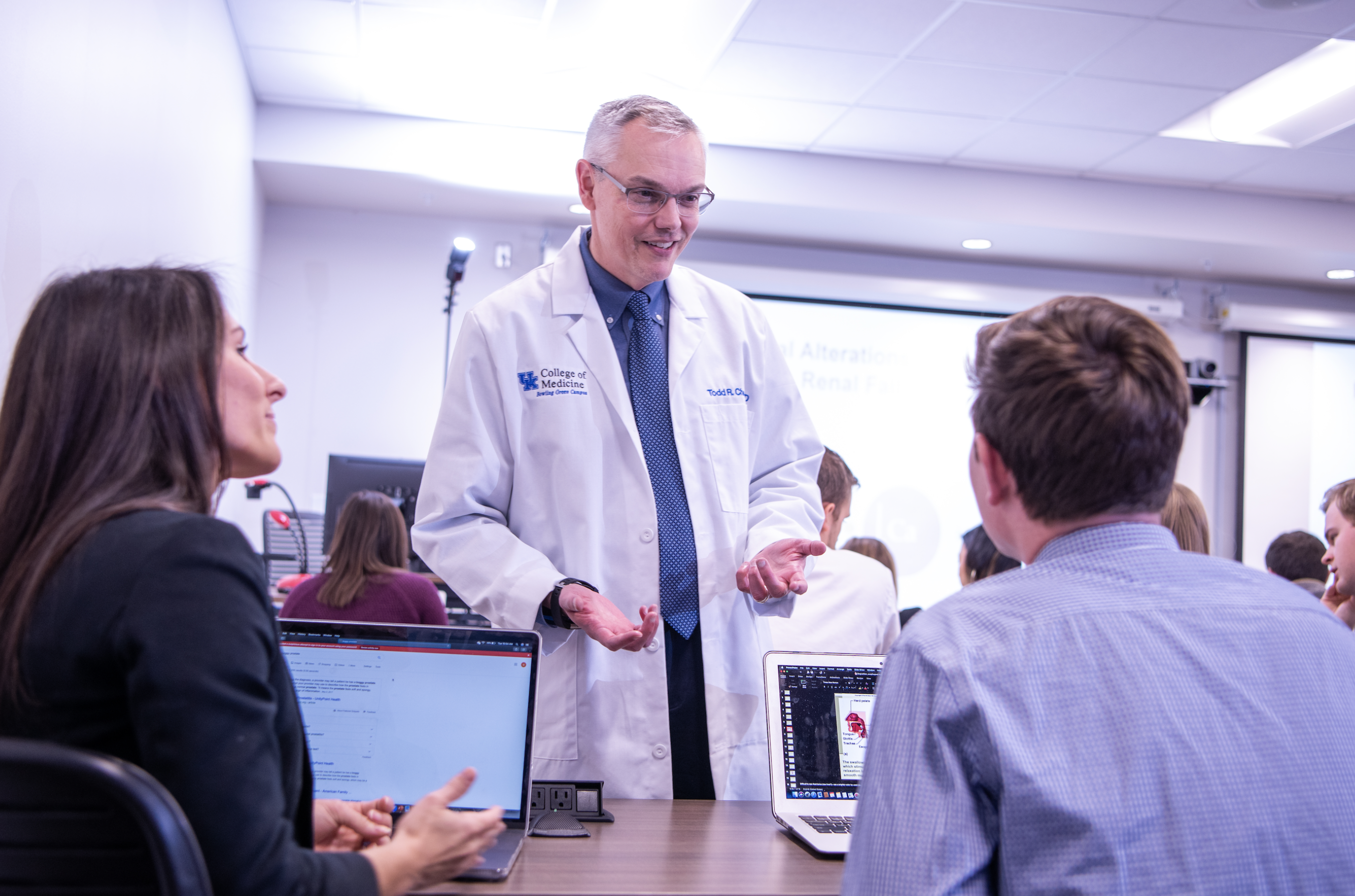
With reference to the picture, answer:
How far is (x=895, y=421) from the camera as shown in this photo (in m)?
6.38

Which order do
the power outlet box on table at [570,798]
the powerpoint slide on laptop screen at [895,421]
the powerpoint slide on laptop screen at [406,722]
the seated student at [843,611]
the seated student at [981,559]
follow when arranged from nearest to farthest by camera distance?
the powerpoint slide on laptop screen at [406,722], the power outlet box on table at [570,798], the seated student at [843,611], the seated student at [981,559], the powerpoint slide on laptop screen at [895,421]

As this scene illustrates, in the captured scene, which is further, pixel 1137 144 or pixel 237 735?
pixel 1137 144

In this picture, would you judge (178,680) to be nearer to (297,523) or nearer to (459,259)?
(297,523)

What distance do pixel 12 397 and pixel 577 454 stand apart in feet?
2.79

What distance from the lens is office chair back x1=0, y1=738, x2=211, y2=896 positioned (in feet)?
2.38

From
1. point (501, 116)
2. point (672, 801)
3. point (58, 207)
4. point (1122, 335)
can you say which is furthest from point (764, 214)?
point (1122, 335)

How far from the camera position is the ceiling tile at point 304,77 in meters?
4.53

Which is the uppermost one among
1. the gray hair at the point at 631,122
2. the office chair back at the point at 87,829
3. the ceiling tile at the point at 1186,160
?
the ceiling tile at the point at 1186,160

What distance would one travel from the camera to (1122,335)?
885mm

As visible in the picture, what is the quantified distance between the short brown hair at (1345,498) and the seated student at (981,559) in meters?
1.16

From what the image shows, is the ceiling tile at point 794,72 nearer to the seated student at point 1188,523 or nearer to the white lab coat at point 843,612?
the seated student at point 1188,523

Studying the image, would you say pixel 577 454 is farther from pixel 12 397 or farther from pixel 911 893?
pixel 911 893

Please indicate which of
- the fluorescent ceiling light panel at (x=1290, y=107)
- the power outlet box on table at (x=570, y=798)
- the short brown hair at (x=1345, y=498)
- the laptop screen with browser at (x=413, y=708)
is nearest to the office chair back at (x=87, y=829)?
the laptop screen with browser at (x=413, y=708)

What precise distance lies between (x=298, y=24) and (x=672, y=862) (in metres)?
4.05
